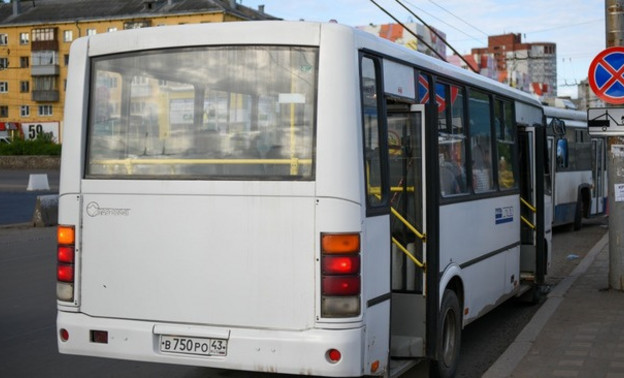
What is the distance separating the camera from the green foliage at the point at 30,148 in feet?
238

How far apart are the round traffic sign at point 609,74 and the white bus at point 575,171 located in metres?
8.99

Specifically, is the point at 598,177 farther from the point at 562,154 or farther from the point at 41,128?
the point at 41,128

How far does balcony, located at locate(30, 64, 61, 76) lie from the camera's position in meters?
100

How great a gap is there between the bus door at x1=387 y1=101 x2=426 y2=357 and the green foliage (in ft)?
226

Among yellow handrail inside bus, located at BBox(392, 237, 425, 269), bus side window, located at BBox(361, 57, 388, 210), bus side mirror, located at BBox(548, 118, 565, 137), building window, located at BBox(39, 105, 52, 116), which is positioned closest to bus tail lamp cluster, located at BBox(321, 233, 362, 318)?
bus side window, located at BBox(361, 57, 388, 210)

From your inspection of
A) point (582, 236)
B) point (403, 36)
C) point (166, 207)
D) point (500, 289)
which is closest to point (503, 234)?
point (500, 289)

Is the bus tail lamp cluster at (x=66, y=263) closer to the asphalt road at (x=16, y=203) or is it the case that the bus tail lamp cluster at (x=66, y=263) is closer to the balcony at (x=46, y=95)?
the asphalt road at (x=16, y=203)

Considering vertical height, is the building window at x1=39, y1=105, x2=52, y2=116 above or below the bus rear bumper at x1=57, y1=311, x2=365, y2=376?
above

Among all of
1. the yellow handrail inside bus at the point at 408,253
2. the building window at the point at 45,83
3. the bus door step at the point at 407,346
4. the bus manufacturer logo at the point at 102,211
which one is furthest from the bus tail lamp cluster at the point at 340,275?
the building window at the point at 45,83

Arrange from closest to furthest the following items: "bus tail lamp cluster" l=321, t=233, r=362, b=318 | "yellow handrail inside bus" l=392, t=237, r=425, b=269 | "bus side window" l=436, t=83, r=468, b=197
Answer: "bus tail lamp cluster" l=321, t=233, r=362, b=318
"yellow handrail inside bus" l=392, t=237, r=425, b=269
"bus side window" l=436, t=83, r=468, b=197

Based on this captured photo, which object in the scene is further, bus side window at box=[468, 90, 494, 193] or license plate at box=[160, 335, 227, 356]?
bus side window at box=[468, 90, 494, 193]

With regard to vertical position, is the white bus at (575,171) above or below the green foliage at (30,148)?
below

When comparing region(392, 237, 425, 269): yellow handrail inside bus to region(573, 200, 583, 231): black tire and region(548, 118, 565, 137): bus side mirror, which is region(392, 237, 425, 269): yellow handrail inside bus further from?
region(573, 200, 583, 231): black tire

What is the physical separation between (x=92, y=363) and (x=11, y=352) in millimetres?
906
